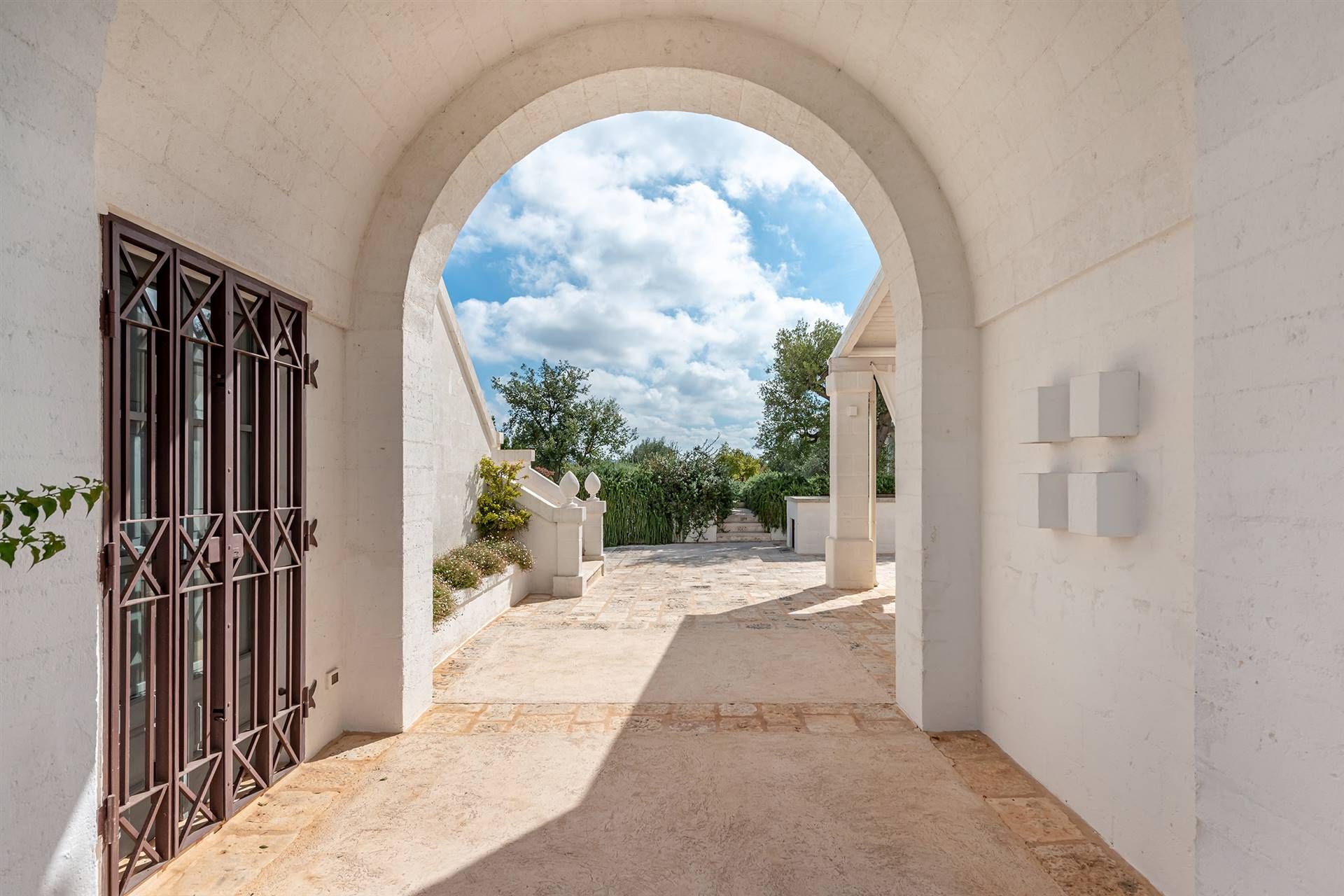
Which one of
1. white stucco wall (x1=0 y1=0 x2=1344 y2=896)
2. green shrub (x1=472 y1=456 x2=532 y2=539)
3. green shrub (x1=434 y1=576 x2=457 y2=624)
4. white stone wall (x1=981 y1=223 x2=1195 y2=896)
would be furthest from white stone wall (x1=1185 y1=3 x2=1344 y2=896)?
green shrub (x1=472 y1=456 x2=532 y2=539)

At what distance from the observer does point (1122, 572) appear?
302cm

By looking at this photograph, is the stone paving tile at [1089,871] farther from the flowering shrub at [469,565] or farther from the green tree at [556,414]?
the green tree at [556,414]

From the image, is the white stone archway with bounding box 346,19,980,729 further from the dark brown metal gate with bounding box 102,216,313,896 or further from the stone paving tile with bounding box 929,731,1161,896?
the dark brown metal gate with bounding box 102,216,313,896

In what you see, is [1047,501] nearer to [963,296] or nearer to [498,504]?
[963,296]

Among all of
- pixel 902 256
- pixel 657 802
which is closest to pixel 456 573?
pixel 657 802

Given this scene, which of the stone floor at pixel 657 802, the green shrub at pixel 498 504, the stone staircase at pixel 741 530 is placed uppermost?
the green shrub at pixel 498 504

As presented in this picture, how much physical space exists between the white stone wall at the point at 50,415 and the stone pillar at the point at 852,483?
8451 mm

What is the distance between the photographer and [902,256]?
14.7 feet

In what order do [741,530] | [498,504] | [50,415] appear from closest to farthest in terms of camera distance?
1. [50,415]
2. [498,504]
3. [741,530]

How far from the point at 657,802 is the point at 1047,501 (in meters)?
2.33

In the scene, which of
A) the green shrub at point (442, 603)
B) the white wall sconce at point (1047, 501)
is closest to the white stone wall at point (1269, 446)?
the white wall sconce at point (1047, 501)

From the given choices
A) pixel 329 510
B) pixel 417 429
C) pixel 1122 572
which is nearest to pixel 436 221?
pixel 417 429

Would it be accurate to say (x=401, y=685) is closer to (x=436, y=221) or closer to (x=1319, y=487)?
(x=436, y=221)

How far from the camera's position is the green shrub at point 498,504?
8.48 meters
